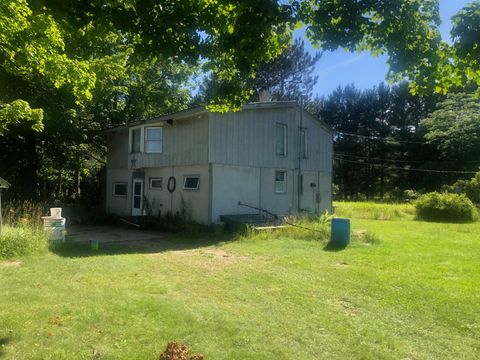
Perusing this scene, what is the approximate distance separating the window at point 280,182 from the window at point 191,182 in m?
4.02

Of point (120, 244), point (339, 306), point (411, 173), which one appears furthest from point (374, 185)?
point (339, 306)

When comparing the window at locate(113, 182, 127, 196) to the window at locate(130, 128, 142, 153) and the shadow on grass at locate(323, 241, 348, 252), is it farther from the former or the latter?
the shadow on grass at locate(323, 241, 348, 252)

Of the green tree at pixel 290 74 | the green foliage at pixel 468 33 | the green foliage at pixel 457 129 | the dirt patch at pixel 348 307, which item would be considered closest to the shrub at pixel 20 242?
the dirt patch at pixel 348 307

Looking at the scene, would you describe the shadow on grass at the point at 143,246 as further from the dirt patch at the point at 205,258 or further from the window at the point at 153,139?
the window at the point at 153,139

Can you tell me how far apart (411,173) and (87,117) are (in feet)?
136

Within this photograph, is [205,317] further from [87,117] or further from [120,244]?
[87,117]

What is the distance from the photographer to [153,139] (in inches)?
805

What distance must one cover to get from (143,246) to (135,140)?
912cm

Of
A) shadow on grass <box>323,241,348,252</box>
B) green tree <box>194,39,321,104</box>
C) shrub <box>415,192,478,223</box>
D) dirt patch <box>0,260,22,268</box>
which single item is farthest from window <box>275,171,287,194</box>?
green tree <box>194,39,321,104</box>

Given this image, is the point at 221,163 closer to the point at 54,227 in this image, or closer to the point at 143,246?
the point at 143,246

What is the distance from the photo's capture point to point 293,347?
4.95m

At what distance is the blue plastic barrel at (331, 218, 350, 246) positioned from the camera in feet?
44.5

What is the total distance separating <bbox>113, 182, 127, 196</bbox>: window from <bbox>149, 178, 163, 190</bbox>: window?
228 centimetres

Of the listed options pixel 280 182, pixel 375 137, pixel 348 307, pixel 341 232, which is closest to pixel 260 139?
pixel 280 182
